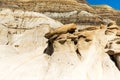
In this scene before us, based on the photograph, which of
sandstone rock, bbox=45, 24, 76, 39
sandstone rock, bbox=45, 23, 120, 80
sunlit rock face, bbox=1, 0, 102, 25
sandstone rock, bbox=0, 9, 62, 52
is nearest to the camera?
sandstone rock, bbox=45, 23, 120, 80

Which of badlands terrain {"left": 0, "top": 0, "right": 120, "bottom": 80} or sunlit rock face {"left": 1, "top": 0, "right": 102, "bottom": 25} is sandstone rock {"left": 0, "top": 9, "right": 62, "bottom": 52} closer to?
sunlit rock face {"left": 1, "top": 0, "right": 102, "bottom": 25}

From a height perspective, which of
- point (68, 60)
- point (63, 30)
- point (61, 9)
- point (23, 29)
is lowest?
point (23, 29)

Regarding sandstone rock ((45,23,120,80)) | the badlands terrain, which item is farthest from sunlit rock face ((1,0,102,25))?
sandstone rock ((45,23,120,80))

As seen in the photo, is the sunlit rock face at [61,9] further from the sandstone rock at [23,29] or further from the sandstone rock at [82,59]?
the sandstone rock at [82,59]

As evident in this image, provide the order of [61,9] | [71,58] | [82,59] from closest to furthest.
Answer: [71,58] < [82,59] < [61,9]

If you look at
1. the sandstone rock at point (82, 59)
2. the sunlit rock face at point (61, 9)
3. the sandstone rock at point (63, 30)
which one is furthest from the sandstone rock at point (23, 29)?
the sandstone rock at point (82, 59)

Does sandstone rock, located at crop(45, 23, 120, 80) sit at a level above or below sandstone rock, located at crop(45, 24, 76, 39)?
below

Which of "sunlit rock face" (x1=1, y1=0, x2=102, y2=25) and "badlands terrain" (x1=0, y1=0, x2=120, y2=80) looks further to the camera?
"sunlit rock face" (x1=1, y1=0, x2=102, y2=25)

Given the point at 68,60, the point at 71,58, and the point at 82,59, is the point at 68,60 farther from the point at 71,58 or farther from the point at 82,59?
the point at 82,59

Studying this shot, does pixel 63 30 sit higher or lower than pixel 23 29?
higher

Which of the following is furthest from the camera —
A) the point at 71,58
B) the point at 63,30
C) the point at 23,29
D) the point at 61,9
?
the point at 61,9

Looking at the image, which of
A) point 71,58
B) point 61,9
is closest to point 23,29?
point 61,9

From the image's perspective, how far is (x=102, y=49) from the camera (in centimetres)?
2408

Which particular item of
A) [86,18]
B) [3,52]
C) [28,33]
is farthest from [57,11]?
[3,52]
